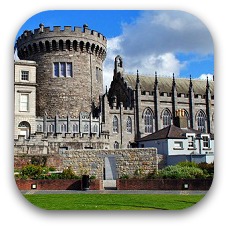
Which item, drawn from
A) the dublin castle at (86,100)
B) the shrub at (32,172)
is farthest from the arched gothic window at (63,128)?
the shrub at (32,172)

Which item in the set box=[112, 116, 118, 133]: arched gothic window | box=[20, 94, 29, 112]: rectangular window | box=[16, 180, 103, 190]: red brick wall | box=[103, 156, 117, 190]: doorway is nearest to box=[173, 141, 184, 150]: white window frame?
box=[103, 156, 117, 190]: doorway

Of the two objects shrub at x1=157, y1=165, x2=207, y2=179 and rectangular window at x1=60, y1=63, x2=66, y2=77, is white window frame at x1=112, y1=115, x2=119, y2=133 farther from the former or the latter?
shrub at x1=157, y1=165, x2=207, y2=179

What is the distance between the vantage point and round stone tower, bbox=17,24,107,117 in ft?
59.7

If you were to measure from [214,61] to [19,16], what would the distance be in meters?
4.54

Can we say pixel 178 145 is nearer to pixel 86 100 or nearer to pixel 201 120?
pixel 201 120

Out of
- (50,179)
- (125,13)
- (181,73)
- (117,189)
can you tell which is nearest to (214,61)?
(181,73)

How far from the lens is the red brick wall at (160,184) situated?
1078 cm

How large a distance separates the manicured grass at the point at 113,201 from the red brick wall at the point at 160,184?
1.39 ft

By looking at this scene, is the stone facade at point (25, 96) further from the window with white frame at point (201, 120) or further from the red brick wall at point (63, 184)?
the window with white frame at point (201, 120)

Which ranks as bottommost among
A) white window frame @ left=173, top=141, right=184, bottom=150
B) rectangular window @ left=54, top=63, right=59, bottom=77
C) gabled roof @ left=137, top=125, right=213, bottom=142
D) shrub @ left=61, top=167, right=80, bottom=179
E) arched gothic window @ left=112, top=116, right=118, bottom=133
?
shrub @ left=61, top=167, right=80, bottom=179

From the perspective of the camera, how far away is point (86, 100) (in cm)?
2125

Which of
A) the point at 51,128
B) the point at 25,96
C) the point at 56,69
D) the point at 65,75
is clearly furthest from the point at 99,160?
the point at 65,75

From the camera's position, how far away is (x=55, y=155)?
13.2 meters
